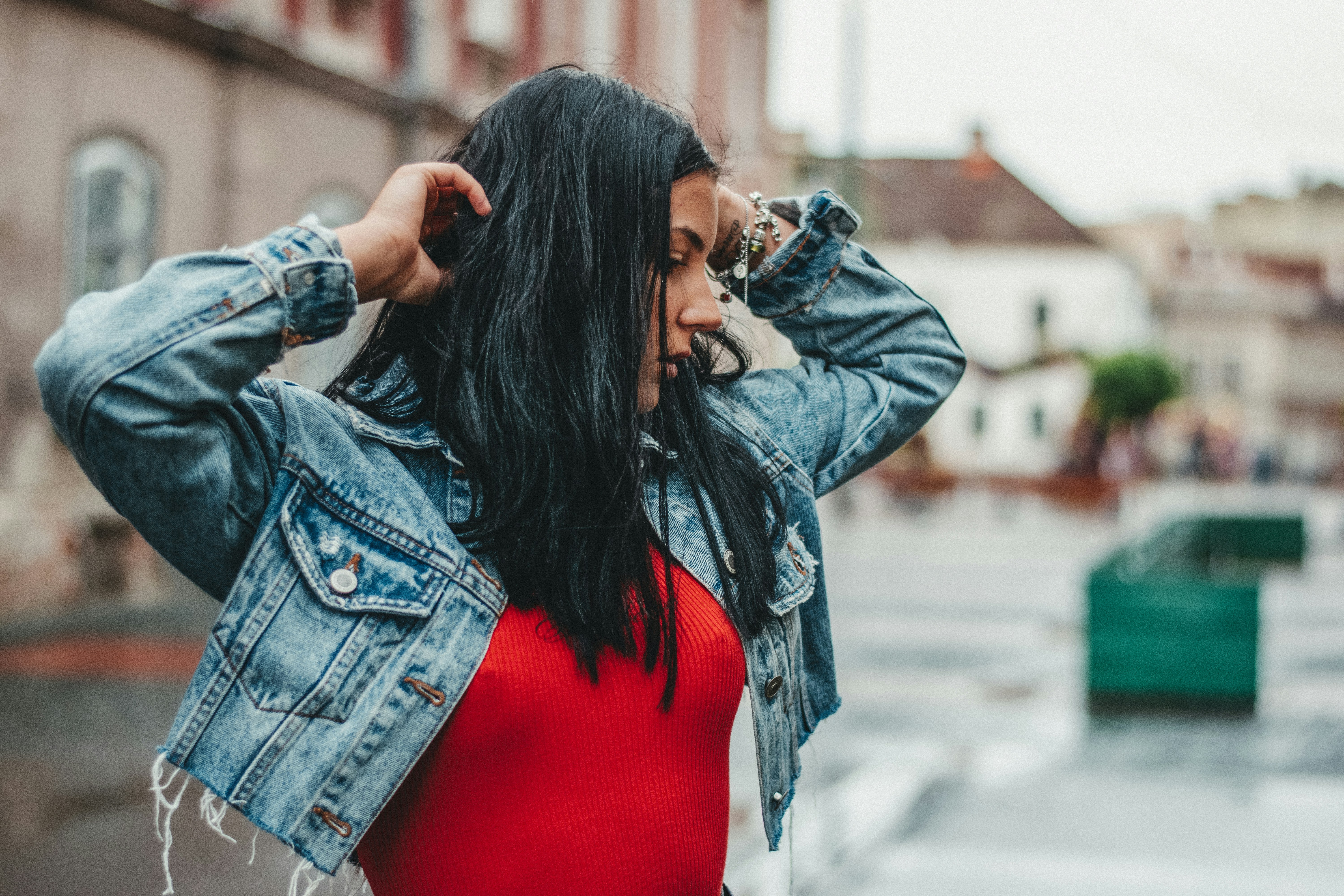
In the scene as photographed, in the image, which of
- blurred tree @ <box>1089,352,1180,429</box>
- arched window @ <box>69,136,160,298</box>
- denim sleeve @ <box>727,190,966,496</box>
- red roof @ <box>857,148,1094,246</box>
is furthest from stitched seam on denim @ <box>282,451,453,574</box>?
red roof @ <box>857,148,1094,246</box>

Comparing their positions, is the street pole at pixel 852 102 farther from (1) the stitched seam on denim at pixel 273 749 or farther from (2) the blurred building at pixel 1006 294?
(2) the blurred building at pixel 1006 294

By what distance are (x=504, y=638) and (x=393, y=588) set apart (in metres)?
0.14

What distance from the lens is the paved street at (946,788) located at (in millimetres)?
4586

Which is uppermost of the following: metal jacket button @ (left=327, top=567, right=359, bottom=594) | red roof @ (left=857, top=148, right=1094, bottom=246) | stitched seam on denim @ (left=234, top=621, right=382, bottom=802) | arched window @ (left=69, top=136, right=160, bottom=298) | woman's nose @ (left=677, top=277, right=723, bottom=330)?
red roof @ (left=857, top=148, right=1094, bottom=246)

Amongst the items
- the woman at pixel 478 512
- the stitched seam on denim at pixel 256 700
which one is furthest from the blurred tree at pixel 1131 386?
the stitched seam on denim at pixel 256 700

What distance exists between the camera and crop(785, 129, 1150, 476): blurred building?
50.3 meters

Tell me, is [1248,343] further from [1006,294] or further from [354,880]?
[354,880]

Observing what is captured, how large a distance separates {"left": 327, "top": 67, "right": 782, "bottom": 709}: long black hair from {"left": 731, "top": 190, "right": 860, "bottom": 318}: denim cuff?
0.37 meters

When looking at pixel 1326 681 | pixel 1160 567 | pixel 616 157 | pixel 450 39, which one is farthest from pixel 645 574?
pixel 450 39

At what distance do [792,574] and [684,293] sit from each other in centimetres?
39

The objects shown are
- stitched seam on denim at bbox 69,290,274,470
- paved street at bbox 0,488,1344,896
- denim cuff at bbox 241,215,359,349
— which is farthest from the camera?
paved street at bbox 0,488,1344,896

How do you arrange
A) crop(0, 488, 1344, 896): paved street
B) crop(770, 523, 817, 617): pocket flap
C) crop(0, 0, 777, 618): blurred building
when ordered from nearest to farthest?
crop(770, 523, 817, 617): pocket flap, crop(0, 488, 1344, 896): paved street, crop(0, 0, 777, 618): blurred building

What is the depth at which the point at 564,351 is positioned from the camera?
4.95ft

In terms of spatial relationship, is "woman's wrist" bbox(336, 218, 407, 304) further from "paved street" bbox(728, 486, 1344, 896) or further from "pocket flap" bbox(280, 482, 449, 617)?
"paved street" bbox(728, 486, 1344, 896)
